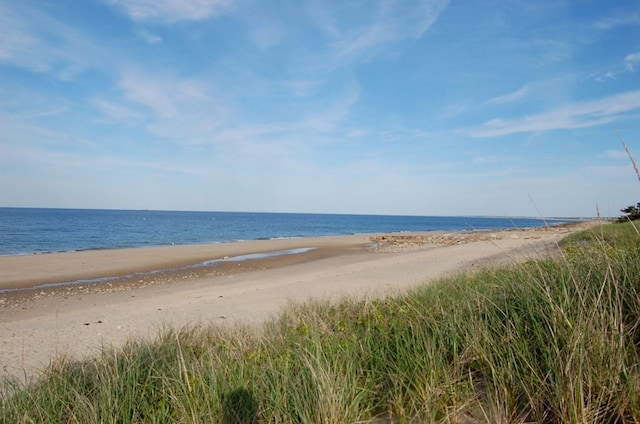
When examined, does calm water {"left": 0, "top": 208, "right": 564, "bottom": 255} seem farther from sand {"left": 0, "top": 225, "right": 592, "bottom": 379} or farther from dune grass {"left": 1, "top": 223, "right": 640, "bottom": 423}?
sand {"left": 0, "top": 225, "right": 592, "bottom": 379}

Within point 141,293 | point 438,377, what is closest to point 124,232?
point 141,293

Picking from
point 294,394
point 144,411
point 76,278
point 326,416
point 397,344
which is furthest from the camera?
point 76,278

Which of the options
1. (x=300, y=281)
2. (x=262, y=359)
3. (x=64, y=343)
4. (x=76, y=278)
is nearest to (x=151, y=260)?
(x=76, y=278)

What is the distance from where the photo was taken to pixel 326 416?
8.50ft

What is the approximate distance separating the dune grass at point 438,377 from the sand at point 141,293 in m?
0.83

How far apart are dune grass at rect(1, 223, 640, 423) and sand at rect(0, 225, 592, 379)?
83cm

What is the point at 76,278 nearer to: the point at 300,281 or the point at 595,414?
the point at 300,281

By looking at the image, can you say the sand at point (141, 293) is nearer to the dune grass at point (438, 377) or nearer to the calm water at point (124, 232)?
the dune grass at point (438, 377)

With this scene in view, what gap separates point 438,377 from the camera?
3066 mm

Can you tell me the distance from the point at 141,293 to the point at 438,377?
575 inches

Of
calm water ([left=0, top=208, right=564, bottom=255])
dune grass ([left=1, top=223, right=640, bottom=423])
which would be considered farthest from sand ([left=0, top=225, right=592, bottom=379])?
calm water ([left=0, top=208, right=564, bottom=255])

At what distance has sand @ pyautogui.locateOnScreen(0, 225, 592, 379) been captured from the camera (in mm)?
8695

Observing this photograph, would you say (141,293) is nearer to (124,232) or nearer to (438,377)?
(438,377)

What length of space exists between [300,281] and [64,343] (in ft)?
31.0
